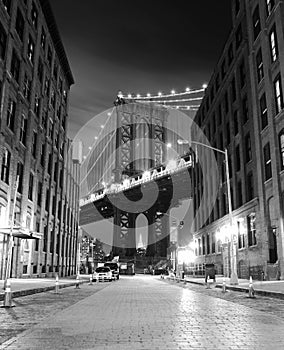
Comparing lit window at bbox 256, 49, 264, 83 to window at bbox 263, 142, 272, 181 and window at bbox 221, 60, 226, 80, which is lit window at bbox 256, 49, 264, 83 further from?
window at bbox 221, 60, 226, 80

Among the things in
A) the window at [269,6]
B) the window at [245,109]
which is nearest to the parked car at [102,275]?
the window at [245,109]

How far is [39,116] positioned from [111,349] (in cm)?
3696

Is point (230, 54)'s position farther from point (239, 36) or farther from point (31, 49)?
point (31, 49)

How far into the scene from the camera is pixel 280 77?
30.0m

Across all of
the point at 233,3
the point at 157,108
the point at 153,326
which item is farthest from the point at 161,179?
the point at 153,326

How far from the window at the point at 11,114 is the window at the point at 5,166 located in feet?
7.77

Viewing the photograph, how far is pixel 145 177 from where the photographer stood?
281 feet

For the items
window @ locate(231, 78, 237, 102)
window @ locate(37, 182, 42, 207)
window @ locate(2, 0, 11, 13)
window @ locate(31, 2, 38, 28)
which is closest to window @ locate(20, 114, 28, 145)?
window @ locate(37, 182, 42, 207)

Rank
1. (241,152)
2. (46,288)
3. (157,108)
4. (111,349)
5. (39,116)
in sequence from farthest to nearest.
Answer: (157,108) → (39,116) → (241,152) → (46,288) → (111,349)

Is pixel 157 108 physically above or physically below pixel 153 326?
above

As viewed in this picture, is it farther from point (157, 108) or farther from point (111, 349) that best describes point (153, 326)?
point (157, 108)

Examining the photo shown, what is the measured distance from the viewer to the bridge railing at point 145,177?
7362 cm

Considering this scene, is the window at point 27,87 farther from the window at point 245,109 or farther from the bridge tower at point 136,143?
the bridge tower at point 136,143

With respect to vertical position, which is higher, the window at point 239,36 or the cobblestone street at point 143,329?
the window at point 239,36
